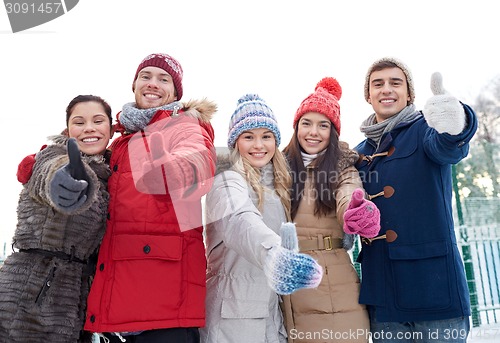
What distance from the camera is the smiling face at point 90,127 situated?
218 centimetres

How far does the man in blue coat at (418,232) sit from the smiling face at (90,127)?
1.43 metres

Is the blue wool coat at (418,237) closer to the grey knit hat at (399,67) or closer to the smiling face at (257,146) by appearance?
the grey knit hat at (399,67)

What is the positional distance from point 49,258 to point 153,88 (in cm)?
100

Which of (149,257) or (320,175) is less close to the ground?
(320,175)

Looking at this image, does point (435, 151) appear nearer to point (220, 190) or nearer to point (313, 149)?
point (313, 149)

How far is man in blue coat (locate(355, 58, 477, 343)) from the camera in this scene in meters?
2.02

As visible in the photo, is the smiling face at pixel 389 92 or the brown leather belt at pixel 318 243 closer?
the brown leather belt at pixel 318 243

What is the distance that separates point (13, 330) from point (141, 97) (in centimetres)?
125

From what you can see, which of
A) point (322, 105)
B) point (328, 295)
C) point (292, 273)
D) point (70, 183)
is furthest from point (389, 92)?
point (70, 183)

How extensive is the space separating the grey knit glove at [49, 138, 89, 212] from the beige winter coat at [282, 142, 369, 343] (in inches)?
44.1

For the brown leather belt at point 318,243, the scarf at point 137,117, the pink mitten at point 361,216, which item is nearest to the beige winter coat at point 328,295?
the brown leather belt at point 318,243

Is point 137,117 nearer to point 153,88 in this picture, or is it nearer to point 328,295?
point 153,88

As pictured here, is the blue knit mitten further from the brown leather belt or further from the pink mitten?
the brown leather belt

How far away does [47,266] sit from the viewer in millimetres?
1895
